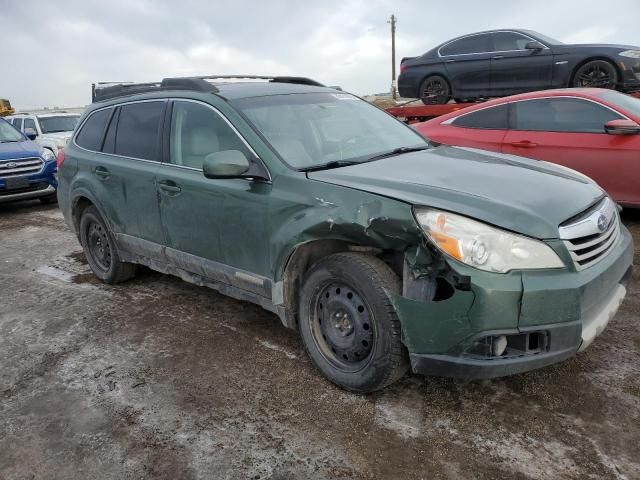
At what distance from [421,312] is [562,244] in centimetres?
73

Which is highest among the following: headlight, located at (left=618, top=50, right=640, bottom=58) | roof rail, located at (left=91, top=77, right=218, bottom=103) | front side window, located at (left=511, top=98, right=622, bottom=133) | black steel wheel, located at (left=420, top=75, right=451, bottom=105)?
headlight, located at (left=618, top=50, right=640, bottom=58)

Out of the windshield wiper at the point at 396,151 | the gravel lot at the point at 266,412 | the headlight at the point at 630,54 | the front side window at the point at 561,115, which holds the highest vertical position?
the headlight at the point at 630,54

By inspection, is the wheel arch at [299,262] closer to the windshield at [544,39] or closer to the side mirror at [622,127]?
the side mirror at [622,127]

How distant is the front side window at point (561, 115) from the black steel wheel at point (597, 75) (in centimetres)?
349

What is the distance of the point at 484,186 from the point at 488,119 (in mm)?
3936

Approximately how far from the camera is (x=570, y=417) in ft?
8.66

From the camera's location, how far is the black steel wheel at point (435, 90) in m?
10.2

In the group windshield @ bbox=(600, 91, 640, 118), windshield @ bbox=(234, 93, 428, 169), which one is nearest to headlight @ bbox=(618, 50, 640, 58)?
windshield @ bbox=(600, 91, 640, 118)

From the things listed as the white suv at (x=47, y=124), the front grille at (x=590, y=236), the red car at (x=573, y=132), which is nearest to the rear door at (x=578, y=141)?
the red car at (x=573, y=132)

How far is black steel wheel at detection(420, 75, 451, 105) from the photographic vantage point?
10.2m

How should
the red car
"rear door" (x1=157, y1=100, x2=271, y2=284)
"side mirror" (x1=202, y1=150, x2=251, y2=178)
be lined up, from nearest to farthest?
"side mirror" (x1=202, y1=150, x2=251, y2=178) → "rear door" (x1=157, y1=100, x2=271, y2=284) → the red car

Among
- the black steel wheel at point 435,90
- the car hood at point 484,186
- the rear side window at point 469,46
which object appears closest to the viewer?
the car hood at point 484,186

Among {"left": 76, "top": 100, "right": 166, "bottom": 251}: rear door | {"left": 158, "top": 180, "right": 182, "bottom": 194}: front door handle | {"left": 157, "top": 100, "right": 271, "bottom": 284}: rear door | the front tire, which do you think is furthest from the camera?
{"left": 76, "top": 100, "right": 166, "bottom": 251}: rear door

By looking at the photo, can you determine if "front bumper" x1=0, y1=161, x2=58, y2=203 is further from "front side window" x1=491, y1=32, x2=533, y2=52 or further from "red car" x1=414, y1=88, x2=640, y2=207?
"front side window" x1=491, y1=32, x2=533, y2=52
